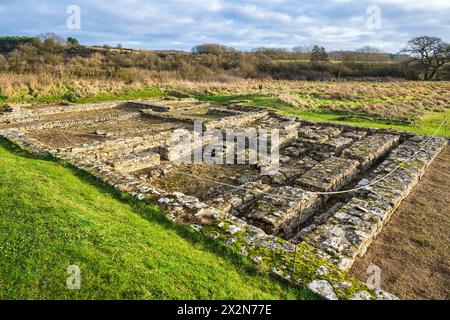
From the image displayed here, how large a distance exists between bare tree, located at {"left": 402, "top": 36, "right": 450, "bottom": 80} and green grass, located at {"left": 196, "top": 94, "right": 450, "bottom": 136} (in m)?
33.4

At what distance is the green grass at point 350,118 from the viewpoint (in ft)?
53.8

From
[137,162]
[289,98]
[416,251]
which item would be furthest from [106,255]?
[289,98]

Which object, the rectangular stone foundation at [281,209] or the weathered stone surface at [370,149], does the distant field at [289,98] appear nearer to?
the weathered stone surface at [370,149]

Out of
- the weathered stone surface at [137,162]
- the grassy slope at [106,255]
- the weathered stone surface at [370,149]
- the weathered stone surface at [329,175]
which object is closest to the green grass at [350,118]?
the weathered stone surface at [370,149]

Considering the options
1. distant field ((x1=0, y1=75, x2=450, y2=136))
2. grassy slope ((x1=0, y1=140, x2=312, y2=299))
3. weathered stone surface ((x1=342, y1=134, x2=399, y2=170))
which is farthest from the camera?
distant field ((x1=0, y1=75, x2=450, y2=136))

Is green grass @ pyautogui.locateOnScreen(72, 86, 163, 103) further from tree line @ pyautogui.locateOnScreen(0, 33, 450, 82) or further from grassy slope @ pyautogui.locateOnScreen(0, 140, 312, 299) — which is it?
grassy slope @ pyautogui.locateOnScreen(0, 140, 312, 299)

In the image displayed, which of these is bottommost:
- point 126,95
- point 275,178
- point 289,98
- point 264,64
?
point 275,178

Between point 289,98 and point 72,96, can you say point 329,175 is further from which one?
point 72,96

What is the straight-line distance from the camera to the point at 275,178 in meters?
8.51

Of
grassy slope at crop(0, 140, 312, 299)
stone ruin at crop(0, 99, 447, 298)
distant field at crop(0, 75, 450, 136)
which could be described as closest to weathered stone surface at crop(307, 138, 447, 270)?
stone ruin at crop(0, 99, 447, 298)

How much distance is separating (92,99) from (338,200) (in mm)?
20030

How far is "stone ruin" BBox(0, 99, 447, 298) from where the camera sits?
5.45 meters

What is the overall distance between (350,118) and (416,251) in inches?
580

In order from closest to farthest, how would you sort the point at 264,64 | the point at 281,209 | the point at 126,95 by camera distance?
the point at 281,209
the point at 126,95
the point at 264,64
